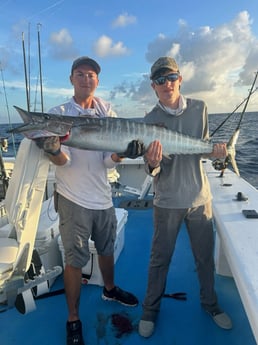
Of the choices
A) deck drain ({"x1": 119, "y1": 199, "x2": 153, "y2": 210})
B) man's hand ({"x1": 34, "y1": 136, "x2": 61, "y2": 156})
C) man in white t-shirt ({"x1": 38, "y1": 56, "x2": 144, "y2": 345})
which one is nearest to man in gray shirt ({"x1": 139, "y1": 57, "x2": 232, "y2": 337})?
man in white t-shirt ({"x1": 38, "y1": 56, "x2": 144, "y2": 345})

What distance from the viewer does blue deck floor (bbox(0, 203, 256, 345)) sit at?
94.5 inches

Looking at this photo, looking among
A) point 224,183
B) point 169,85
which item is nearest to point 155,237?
point 169,85

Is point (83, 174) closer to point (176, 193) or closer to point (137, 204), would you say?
point (176, 193)

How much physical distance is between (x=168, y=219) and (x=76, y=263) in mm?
787

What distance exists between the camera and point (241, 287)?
1.61 meters

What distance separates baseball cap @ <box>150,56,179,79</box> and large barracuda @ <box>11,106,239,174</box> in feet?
1.31

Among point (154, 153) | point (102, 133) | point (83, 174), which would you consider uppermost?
point (102, 133)

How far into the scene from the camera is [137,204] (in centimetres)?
573

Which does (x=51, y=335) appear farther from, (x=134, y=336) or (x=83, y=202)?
(x=83, y=202)

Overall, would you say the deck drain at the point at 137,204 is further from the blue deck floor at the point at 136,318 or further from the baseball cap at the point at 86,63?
the baseball cap at the point at 86,63

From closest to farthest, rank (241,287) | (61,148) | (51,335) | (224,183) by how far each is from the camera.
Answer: (241,287), (61,148), (51,335), (224,183)

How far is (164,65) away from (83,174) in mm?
1016

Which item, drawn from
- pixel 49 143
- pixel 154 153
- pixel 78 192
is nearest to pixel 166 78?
pixel 154 153

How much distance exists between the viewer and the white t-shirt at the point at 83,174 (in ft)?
7.98
